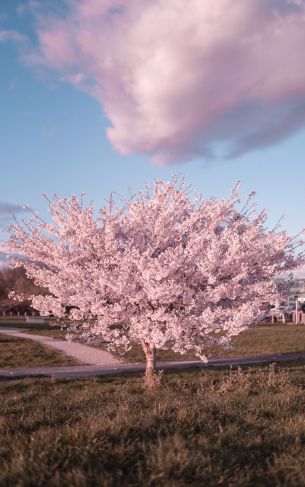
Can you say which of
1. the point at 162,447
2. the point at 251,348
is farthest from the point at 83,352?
the point at 162,447

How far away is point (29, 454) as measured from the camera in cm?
588

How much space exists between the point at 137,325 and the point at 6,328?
32.1 metres

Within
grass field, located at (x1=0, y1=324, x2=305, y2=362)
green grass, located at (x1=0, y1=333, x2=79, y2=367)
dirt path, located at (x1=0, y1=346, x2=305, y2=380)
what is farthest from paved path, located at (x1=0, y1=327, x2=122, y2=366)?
dirt path, located at (x1=0, y1=346, x2=305, y2=380)

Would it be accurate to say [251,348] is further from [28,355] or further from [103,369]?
[28,355]

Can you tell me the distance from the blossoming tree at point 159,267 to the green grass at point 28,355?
8.43 meters

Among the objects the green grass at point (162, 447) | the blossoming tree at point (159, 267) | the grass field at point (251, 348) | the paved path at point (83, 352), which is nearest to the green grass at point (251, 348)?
the grass field at point (251, 348)

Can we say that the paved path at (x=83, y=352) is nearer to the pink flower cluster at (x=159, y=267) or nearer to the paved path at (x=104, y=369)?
the paved path at (x=104, y=369)

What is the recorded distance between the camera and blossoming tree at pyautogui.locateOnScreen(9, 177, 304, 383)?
14.2m

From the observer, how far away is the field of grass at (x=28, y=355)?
79.9ft

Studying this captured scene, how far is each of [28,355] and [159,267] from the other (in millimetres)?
15846

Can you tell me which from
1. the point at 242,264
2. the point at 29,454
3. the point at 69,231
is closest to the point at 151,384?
the point at 242,264

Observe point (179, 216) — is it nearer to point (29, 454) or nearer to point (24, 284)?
point (29, 454)

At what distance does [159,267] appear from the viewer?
13.6m

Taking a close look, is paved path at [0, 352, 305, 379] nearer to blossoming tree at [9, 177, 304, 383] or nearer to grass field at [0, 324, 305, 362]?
grass field at [0, 324, 305, 362]
